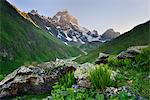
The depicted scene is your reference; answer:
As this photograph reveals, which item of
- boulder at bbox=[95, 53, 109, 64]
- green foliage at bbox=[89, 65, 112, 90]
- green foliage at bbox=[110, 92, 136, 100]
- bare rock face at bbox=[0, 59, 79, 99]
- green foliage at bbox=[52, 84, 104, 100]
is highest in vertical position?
boulder at bbox=[95, 53, 109, 64]

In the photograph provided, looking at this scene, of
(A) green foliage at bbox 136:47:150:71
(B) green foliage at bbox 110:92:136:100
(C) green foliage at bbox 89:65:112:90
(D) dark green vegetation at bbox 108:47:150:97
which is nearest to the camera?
(B) green foliage at bbox 110:92:136:100

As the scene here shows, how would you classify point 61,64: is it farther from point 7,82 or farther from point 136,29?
point 136,29

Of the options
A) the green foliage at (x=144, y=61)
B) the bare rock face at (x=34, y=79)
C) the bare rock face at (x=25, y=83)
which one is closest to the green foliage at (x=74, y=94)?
the green foliage at (x=144, y=61)

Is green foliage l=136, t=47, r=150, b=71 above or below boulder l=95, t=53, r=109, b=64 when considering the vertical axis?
below

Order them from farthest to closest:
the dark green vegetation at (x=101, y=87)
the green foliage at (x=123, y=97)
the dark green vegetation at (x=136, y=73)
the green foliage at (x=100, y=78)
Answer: the dark green vegetation at (x=136, y=73)
the green foliage at (x=100, y=78)
the dark green vegetation at (x=101, y=87)
the green foliage at (x=123, y=97)

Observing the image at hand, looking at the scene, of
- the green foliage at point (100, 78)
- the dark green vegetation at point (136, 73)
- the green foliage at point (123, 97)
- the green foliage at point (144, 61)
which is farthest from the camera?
the green foliage at point (144, 61)

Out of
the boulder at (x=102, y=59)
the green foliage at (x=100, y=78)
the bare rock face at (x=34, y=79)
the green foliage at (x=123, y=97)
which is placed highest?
Answer: the boulder at (x=102, y=59)

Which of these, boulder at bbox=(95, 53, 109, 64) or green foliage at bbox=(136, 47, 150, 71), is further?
boulder at bbox=(95, 53, 109, 64)

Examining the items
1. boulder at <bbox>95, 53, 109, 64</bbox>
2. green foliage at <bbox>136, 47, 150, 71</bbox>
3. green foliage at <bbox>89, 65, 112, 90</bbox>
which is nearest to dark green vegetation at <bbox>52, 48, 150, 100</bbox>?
green foliage at <bbox>89, 65, 112, 90</bbox>

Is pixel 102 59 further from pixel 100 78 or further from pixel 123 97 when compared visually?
pixel 123 97

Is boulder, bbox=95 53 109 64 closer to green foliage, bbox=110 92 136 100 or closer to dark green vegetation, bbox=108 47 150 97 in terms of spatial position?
dark green vegetation, bbox=108 47 150 97

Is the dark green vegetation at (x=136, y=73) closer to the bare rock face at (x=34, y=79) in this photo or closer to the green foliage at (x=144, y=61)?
the green foliage at (x=144, y=61)

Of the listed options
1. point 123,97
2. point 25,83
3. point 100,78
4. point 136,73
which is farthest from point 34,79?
point 123,97

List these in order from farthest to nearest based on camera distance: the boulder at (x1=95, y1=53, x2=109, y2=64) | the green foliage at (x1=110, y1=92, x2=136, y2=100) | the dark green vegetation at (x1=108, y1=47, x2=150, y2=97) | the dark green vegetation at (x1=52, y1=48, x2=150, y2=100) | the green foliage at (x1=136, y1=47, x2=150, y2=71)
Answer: the boulder at (x1=95, y1=53, x2=109, y2=64) → the green foliage at (x1=136, y1=47, x2=150, y2=71) → the dark green vegetation at (x1=108, y1=47, x2=150, y2=97) → the dark green vegetation at (x1=52, y1=48, x2=150, y2=100) → the green foliage at (x1=110, y1=92, x2=136, y2=100)
